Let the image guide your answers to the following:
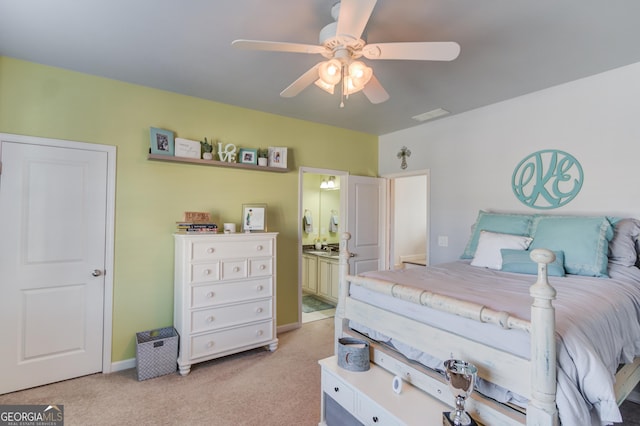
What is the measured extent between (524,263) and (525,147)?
51.3 inches

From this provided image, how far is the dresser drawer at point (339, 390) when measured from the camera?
5.59 ft

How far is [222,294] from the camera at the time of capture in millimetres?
2850

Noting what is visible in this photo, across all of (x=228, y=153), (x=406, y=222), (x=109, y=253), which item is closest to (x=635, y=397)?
(x=406, y=222)

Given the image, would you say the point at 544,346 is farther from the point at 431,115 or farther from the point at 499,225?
the point at 431,115

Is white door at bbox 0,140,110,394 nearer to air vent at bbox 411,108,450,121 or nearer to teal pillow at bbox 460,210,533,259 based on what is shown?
air vent at bbox 411,108,450,121

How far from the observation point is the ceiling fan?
4.63ft

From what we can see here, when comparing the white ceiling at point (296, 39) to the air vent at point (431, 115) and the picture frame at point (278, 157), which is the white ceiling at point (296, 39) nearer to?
the air vent at point (431, 115)

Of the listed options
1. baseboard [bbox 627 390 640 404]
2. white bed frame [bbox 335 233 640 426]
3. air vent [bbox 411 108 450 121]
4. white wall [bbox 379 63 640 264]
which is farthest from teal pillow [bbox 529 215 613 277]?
air vent [bbox 411 108 450 121]

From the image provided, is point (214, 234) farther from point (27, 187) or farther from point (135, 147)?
point (27, 187)

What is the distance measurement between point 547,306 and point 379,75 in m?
2.15

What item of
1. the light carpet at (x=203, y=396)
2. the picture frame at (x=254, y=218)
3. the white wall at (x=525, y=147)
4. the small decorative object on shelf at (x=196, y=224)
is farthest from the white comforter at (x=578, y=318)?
the small decorative object on shelf at (x=196, y=224)

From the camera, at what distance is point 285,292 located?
3.68 meters

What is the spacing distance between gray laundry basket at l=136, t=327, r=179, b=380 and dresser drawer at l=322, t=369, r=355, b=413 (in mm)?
1506

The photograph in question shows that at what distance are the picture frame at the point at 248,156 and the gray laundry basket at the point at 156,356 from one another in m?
1.84
